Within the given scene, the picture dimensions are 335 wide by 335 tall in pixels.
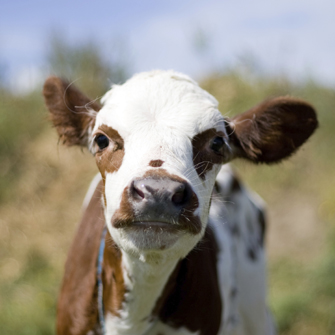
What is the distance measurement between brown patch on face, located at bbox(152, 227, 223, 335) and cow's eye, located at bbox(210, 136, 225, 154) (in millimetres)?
547

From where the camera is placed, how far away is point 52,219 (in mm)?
7266

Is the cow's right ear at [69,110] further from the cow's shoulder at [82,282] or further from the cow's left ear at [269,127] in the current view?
the cow's left ear at [269,127]

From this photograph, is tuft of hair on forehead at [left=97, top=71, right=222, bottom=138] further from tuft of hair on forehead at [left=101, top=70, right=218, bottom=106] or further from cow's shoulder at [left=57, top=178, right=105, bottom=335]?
cow's shoulder at [left=57, top=178, right=105, bottom=335]

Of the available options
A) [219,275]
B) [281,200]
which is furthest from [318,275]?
[219,275]

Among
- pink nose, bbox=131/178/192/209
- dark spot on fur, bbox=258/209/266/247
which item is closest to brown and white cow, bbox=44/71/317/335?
pink nose, bbox=131/178/192/209

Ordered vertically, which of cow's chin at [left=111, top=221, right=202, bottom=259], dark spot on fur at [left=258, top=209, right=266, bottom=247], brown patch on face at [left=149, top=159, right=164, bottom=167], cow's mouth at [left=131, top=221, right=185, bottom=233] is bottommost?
dark spot on fur at [left=258, top=209, right=266, bottom=247]

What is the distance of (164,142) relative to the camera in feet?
6.89

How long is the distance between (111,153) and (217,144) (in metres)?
0.56

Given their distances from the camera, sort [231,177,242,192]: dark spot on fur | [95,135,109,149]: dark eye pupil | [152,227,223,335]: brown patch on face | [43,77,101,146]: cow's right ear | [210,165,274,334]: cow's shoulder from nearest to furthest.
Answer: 1. [95,135,109,149]: dark eye pupil
2. [152,227,223,335]: brown patch on face
3. [43,77,101,146]: cow's right ear
4. [210,165,274,334]: cow's shoulder
5. [231,177,242,192]: dark spot on fur

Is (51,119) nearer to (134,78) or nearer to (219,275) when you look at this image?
(134,78)

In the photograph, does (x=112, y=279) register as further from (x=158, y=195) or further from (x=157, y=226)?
(x=158, y=195)

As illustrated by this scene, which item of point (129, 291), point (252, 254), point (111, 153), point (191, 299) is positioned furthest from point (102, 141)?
point (252, 254)

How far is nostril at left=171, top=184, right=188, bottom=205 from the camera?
1827 millimetres

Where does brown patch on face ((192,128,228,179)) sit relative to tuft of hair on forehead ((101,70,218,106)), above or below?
below
